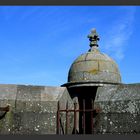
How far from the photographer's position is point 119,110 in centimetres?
721

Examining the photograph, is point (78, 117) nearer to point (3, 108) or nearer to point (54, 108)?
point (54, 108)

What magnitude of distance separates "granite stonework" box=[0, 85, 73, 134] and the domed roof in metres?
0.77

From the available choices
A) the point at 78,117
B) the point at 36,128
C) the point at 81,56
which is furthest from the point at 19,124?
the point at 81,56

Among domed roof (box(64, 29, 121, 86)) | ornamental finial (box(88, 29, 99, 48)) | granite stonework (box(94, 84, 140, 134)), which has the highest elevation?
ornamental finial (box(88, 29, 99, 48))

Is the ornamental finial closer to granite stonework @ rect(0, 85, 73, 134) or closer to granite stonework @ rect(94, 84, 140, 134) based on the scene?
granite stonework @ rect(0, 85, 73, 134)

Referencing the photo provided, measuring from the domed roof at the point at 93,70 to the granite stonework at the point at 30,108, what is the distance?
768 millimetres

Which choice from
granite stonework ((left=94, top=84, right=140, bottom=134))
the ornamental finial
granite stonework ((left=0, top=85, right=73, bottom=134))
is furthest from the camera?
the ornamental finial

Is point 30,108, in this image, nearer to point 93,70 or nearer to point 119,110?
point 93,70

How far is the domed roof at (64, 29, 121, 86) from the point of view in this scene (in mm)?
8625

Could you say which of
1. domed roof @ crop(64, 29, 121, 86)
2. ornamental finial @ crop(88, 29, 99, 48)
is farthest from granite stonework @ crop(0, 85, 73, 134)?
ornamental finial @ crop(88, 29, 99, 48)

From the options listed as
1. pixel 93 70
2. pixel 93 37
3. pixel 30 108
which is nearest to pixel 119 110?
pixel 93 70

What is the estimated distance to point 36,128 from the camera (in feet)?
25.4

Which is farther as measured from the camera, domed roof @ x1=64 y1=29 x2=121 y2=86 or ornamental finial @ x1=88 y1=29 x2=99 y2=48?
ornamental finial @ x1=88 y1=29 x2=99 y2=48

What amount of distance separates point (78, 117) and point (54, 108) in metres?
0.70
